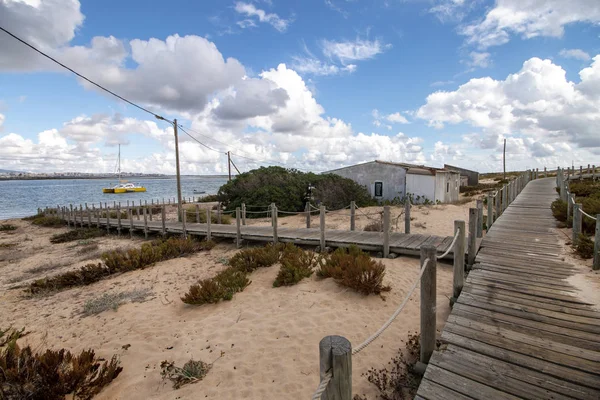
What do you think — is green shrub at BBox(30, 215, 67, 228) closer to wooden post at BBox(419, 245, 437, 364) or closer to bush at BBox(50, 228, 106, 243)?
bush at BBox(50, 228, 106, 243)

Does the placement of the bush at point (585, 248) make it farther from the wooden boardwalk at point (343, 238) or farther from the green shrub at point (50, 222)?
the green shrub at point (50, 222)

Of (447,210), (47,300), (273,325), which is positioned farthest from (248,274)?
(447,210)

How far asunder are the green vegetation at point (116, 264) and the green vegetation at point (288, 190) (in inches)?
376

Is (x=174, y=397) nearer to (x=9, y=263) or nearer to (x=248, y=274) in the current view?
(x=248, y=274)

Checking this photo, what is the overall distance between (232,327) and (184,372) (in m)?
1.37

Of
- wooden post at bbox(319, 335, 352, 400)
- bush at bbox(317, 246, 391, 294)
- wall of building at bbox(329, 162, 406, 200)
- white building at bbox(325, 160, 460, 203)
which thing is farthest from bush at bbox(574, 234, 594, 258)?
wall of building at bbox(329, 162, 406, 200)

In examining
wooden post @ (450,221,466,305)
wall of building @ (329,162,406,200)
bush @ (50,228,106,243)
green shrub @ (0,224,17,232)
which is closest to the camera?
wooden post @ (450,221,466,305)

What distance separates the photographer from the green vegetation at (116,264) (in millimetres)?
8883

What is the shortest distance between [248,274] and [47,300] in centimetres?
543

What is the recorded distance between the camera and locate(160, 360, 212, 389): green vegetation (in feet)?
13.2

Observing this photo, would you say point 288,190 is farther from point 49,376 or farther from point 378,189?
point 49,376

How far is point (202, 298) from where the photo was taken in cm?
655

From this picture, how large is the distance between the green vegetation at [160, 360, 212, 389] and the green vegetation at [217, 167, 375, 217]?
16.9 metres

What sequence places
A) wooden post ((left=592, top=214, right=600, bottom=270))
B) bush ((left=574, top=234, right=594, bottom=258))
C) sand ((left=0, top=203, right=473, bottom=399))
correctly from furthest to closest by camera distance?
bush ((left=574, top=234, right=594, bottom=258)), wooden post ((left=592, top=214, right=600, bottom=270)), sand ((left=0, top=203, right=473, bottom=399))
